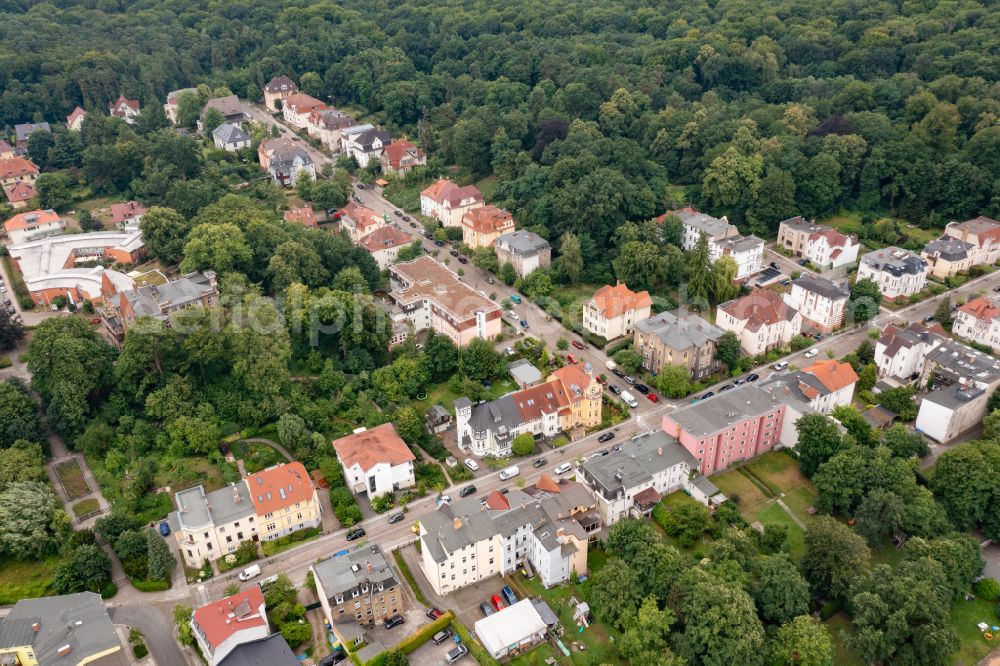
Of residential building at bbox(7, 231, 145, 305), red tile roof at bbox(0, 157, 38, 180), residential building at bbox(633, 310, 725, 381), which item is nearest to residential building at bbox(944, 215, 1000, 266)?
residential building at bbox(633, 310, 725, 381)

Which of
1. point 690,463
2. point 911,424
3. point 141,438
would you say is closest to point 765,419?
point 690,463

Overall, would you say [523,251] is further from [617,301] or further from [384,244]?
[384,244]

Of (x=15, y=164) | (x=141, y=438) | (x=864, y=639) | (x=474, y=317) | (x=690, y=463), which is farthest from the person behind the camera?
(x=15, y=164)

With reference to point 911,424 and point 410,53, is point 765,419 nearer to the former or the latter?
point 911,424

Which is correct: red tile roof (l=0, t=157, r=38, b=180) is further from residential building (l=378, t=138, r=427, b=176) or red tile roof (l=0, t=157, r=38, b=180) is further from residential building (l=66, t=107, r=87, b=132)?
residential building (l=378, t=138, r=427, b=176)

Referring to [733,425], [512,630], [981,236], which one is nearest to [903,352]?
[733,425]

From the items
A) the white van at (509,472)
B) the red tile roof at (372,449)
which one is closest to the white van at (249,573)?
the red tile roof at (372,449)

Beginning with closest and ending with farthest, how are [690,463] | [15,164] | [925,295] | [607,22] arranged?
[690,463] < [925,295] < [15,164] < [607,22]
